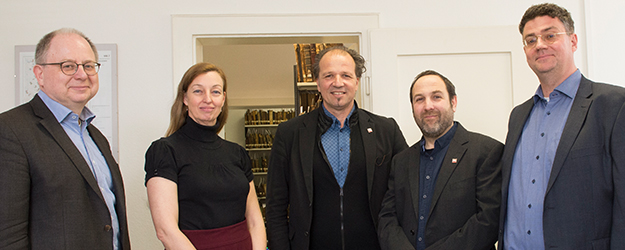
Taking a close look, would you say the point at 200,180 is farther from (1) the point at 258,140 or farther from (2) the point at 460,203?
(1) the point at 258,140

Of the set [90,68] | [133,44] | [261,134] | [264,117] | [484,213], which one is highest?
[133,44]

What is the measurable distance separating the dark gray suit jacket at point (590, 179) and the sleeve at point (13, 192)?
1936mm

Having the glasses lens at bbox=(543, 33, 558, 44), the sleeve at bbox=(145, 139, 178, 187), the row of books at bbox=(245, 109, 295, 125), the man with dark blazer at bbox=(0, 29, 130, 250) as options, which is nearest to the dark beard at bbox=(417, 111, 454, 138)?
the glasses lens at bbox=(543, 33, 558, 44)


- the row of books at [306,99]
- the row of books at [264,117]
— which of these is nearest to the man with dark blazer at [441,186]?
the row of books at [306,99]

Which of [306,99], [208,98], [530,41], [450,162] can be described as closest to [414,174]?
[450,162]

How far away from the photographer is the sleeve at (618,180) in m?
1.51

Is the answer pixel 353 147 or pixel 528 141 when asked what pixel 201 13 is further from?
pixel 528 141

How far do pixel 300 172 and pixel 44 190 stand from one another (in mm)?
1165

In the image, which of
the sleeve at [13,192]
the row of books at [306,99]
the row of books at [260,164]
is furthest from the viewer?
the row of books at [260,164]

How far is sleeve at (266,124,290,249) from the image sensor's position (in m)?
2.24

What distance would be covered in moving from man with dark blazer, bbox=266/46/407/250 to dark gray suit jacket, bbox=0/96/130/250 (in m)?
0.91

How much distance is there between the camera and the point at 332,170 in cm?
219

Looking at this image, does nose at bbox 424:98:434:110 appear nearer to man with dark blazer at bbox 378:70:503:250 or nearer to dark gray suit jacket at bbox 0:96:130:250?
man with dark blazer at bbox 378:70:503:250

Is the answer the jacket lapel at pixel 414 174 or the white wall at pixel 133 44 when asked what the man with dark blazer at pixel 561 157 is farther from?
the white wall at pixel 133 44
